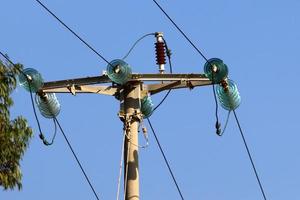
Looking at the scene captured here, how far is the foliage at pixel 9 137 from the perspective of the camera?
709 inches

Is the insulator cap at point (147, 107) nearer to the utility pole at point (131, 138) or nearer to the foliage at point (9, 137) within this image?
Result: the utility pole at point (131, 138)

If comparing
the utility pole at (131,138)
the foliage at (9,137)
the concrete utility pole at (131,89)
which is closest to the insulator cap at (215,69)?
the concrete utility pole at (131,89)

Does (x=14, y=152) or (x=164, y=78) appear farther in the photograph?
(x=14, y=152)

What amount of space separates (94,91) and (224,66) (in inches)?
77.4

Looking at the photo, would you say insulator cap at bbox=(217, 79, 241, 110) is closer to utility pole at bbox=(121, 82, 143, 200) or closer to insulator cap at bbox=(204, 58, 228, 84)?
insulator cap at bbox=(204, 58, 228, 84)

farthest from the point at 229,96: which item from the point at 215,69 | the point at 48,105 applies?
the point at 48,105

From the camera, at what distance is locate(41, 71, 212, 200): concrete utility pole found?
43.1ft

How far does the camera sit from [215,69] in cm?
1334

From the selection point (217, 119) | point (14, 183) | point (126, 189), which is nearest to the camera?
point (126, 189)

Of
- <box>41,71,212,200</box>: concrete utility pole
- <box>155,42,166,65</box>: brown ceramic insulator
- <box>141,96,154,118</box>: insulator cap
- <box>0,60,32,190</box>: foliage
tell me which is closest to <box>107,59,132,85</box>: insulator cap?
<box>41,71,212,200</box>: concrete utility pole

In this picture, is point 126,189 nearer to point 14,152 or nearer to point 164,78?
point 164,78

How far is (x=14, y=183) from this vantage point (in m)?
18.0

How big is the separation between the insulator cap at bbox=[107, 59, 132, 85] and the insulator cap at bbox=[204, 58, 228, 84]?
3.83 feet

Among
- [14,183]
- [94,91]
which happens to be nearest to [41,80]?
[94,91]
